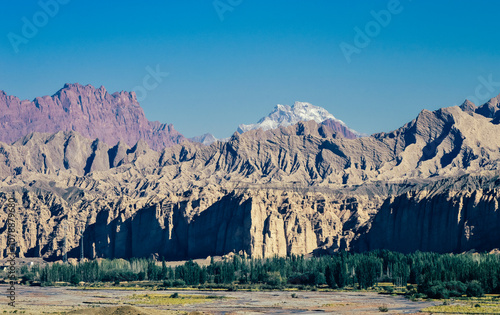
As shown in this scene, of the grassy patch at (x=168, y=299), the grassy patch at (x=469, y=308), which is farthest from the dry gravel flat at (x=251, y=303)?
the grassy patch at (x=469, y=308)

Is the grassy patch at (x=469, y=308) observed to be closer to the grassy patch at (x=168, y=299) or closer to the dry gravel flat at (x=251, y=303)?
the dry gravel flat at (x=251, y=303)

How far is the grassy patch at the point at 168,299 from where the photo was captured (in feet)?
527

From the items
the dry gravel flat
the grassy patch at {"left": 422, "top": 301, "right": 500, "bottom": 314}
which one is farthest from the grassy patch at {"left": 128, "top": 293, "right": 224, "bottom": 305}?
the grassy patch at {"left": 422, "top": 301, "right": 500, "bottom": 314}

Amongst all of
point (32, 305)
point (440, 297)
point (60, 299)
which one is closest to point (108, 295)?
point (60, 299)

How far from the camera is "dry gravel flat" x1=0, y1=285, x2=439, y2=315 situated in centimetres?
13988

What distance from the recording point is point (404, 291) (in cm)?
18900

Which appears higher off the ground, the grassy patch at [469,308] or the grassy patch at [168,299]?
the grassy patch at [168,299]

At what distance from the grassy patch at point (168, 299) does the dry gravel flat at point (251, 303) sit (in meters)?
2.38

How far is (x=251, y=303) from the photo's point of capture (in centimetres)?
16112

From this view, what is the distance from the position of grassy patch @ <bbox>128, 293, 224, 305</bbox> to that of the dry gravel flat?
2.38 metres

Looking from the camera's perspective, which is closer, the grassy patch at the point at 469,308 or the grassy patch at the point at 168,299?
the grassy patch at the point at 469,308

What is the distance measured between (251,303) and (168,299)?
18659 mm

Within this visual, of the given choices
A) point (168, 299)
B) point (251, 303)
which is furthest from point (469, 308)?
point (168, 299)

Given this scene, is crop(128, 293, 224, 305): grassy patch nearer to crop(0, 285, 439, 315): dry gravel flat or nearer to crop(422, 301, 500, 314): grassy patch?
crop(0, 285, 439, 315): dry gravel flat
